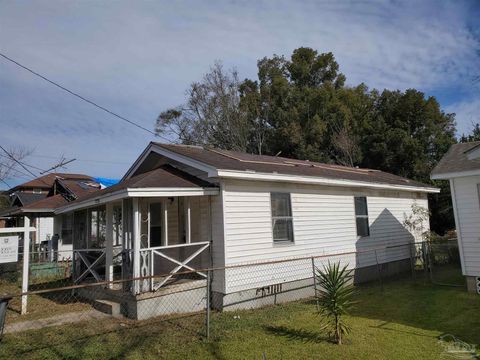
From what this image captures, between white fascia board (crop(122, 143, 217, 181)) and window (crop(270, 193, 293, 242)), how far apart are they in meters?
2.04

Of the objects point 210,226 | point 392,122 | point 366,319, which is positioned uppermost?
point 392,122

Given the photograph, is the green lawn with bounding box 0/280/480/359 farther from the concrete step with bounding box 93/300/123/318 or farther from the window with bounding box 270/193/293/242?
the window with bounding box 270/193/293/242

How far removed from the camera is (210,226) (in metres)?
9.08

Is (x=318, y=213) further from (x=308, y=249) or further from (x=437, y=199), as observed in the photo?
(x=437, y=199)

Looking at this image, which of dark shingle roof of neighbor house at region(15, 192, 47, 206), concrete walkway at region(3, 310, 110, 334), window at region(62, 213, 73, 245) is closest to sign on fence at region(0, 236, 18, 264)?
concrete walkway at region(3, 310, 110, 334)

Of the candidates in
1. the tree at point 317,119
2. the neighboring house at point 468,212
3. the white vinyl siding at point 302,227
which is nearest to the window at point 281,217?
the white vinyl siding at point 302,227

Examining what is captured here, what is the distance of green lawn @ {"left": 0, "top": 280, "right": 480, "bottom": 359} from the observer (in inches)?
226

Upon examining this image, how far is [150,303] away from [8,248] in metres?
3.60

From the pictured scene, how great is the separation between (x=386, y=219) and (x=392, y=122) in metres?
17.3

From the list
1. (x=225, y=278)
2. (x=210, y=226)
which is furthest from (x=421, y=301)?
(x=210, y=226)

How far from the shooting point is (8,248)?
8.57m

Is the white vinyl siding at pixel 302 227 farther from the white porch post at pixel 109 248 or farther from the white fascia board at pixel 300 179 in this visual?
the white porch post at pixel 109 248

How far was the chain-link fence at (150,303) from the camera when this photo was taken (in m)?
6.57

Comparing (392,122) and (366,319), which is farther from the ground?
(392,122)
